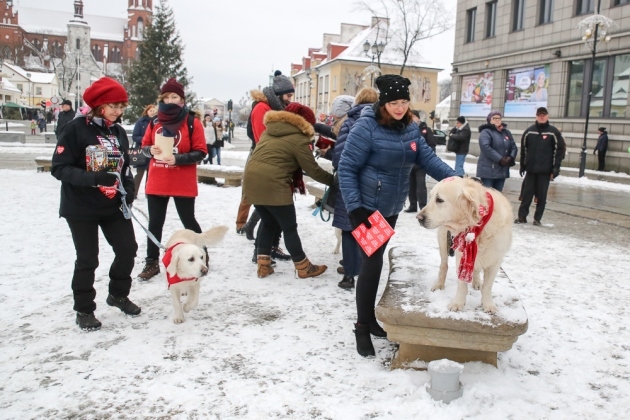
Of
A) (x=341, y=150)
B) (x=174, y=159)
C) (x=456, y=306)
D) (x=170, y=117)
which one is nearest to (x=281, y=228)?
(x=341, y=150)

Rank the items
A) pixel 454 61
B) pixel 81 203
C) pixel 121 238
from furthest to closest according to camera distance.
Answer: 1. pixel 454 61
2. pixel 121 238
3. pixel 81 203

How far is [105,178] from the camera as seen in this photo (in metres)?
3.90

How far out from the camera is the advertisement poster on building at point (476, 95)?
92.2 ft

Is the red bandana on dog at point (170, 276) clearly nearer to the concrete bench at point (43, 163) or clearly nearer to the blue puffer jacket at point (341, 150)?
the blue puffer jacket at point (341, 150)

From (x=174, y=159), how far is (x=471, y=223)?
9.97 feet

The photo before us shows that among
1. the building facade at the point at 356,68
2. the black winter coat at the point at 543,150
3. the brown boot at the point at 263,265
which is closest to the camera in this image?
the brown boot at the point at 263,265

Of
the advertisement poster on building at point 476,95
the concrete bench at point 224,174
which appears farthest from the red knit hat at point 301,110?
the advertisement poster on building at point 476,95

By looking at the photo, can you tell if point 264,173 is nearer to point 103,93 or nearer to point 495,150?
point 103,93

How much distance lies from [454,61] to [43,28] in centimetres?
11209

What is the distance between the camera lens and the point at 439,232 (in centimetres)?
374

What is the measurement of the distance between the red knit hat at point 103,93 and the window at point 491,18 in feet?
92.3

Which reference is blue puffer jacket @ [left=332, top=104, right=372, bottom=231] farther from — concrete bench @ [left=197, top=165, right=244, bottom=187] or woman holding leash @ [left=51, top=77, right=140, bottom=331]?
concrete bench @ [left=197, top=165, right=244, bottom=187]

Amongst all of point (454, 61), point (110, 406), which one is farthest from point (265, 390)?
point (454, 61)

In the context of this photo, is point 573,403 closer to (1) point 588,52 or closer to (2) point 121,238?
(2) point 121,238
